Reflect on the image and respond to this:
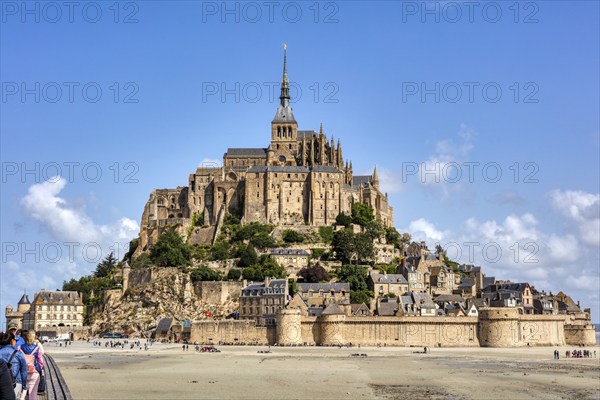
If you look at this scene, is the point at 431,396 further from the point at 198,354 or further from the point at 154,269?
the point at 154,269

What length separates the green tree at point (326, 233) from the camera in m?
85.2

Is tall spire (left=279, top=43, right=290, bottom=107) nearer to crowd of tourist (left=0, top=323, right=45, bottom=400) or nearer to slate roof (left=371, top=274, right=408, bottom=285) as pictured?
slate roof (left=371, top=274, right=408, bottom=285)

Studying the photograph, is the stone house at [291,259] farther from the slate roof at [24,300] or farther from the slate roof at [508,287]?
the slate roof at [24,300]

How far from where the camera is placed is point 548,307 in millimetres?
74938

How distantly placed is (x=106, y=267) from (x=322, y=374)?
192 feet

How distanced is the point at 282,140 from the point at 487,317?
141 feet

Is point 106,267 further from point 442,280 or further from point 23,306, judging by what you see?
point 442,280

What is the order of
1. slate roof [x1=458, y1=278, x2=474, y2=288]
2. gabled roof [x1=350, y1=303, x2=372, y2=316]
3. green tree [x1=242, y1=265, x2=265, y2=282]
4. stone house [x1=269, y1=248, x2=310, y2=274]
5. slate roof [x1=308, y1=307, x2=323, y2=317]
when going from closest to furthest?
slate roof [x1=308, y1=307, x2=323, y2=317] < gabled roof [x1=350, y1=303, x2=372, y2=316] < green tree [x1=242, y1=265, x2=265, y2=282] < stone house [x1=269, y1=248, x2=310, y2=274] < slate roof [x1=458, y1=278, x2=474, y2=288]

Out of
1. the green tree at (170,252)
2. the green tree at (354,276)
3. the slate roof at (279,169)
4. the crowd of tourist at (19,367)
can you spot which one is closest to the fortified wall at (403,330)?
the green tree at (354,276)

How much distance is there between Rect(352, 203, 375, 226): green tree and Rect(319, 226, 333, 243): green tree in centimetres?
349

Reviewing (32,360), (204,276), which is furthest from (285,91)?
(32,360)

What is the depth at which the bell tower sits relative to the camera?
322 feet

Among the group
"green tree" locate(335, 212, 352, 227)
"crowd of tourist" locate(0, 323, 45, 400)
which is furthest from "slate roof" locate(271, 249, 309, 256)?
"crowd of tourist" locate(0, 323, 45, 400)

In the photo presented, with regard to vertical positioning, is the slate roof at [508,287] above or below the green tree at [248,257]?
below
